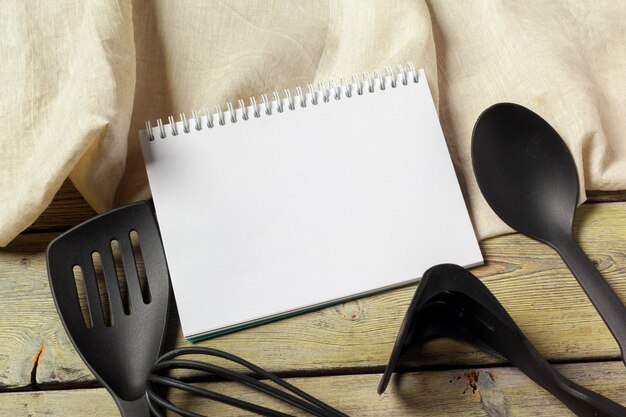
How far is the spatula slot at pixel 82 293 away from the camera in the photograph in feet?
1.61

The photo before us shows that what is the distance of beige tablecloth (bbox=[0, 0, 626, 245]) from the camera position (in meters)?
0.51

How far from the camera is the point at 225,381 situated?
19.1 inches

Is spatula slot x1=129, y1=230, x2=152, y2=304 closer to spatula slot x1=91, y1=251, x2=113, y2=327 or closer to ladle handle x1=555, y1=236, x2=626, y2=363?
spatula slot x1=91, y1=251, x2=113, y2=327

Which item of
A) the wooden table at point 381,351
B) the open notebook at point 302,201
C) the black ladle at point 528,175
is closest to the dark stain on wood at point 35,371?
the wooden table at point 381,351

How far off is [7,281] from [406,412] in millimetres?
322

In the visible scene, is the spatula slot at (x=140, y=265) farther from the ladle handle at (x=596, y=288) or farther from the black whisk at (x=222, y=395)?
the ladle handle at (x=596, y=288)

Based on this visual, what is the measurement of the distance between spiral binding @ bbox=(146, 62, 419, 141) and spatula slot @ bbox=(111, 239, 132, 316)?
0.09 metres

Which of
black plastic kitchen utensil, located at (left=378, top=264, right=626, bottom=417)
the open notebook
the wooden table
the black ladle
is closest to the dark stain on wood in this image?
the wooden table

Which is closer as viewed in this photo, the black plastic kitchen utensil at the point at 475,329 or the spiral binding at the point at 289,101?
the black plastic kitchen utensil at the point at 475,329

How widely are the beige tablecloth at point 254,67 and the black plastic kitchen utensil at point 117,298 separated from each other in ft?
0.12

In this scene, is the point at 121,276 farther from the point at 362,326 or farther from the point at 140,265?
the point at 362,326

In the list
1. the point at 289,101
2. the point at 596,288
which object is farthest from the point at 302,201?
the point at 596,288

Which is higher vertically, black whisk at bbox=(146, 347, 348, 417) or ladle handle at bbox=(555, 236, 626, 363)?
ladle handle at bbox=(555, 236, 626, 363)

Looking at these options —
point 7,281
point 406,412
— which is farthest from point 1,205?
point 406,412
